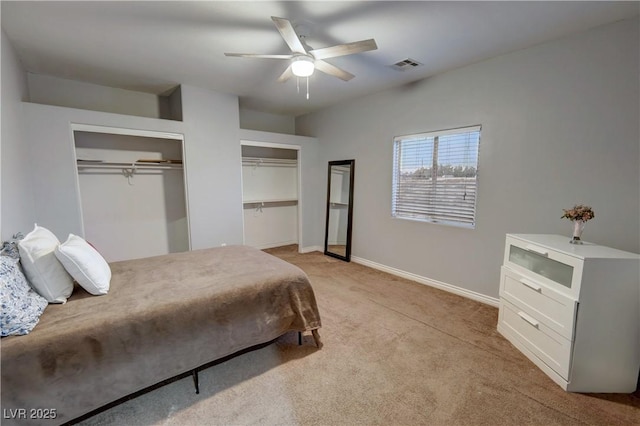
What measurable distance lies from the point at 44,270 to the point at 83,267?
0.18 metres

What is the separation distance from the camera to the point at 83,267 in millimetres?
1729

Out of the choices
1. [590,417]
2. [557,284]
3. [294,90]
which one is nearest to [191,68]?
[294,90]

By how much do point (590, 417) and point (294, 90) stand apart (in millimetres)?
4234

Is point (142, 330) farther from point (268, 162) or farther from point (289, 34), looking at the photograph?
point (268, 162)

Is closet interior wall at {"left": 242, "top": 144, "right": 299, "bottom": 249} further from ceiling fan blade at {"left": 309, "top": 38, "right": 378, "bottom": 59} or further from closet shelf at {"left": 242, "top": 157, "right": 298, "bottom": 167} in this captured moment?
ceiling fan blade at {"left": 309, "top": 38, "right": 378, "bottom": 59}

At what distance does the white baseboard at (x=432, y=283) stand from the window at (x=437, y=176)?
0.79 m

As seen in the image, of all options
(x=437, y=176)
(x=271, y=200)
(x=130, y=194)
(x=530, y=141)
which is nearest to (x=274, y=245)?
(x=271, y=200)

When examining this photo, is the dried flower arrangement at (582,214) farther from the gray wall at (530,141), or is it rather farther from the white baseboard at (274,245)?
the white baseboard at (274,245)

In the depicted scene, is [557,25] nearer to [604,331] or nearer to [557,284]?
[557,284]

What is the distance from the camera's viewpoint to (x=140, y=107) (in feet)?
12.7

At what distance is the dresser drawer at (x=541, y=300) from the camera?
5.95 feet

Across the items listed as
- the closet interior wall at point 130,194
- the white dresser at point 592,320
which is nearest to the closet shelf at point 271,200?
the closet interior wall at point 130,194

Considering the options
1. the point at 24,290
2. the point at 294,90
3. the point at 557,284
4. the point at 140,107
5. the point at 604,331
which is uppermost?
the point at 294,90

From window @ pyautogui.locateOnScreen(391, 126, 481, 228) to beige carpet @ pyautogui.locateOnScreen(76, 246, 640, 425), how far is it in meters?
1.31
